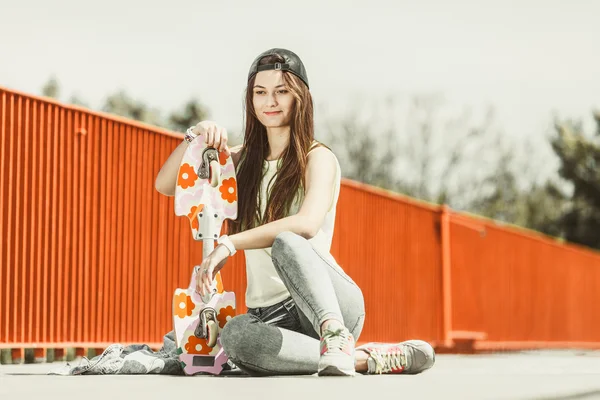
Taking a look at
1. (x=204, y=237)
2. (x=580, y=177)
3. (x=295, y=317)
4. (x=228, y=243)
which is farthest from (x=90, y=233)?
(x=580, y=177)

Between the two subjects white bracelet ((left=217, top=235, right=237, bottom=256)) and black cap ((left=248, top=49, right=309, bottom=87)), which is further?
black cap ((left=248, top=49, right=309, bottom=87))

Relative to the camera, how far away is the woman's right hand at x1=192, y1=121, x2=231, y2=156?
13.9 ft

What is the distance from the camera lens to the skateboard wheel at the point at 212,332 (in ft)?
13.8

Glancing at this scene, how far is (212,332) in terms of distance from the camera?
4207 mm

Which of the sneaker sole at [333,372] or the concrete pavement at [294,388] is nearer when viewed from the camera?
the concrete pavement at [294,388]

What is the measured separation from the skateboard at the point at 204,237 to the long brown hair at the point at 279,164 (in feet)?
0.18

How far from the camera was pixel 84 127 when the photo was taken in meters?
7.74

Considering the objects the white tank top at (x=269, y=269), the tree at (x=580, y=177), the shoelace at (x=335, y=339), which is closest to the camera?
the shoelace at (x=335, y=339)

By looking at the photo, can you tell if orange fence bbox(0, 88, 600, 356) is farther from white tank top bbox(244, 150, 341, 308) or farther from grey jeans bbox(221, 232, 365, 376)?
grey jeans bbox(221, 232, 365, 376)

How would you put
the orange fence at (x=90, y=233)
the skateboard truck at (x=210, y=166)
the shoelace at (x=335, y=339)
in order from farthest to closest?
1. the orange fence at (x=90, y=233)
2. the skateboard truck at (x=210, y=166)
3. the shoelace at (x=335, y=339)

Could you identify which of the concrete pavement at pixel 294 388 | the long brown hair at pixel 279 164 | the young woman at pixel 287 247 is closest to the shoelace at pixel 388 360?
the young woman at pixel 287 247

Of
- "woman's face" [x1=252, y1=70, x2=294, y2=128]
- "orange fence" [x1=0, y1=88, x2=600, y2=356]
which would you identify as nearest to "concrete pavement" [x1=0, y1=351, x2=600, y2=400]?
"woman's face" [x1=252, y1=70, x2=294, y2=128]

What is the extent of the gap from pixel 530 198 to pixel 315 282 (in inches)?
1660

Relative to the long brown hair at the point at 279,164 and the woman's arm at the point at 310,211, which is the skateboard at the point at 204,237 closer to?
the long brown hair at the point at 279,164
